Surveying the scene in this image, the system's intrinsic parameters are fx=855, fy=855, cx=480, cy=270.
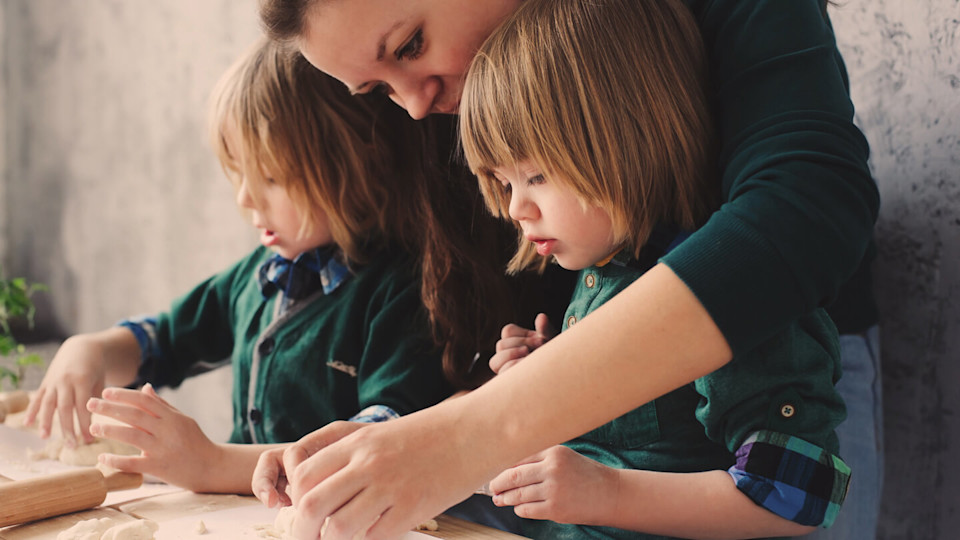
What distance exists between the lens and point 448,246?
1.18m

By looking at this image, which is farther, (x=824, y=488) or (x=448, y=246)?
(x=448, y=246)

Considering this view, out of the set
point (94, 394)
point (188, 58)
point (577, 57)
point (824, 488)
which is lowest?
point (824, 488)

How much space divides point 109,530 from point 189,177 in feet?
5.82

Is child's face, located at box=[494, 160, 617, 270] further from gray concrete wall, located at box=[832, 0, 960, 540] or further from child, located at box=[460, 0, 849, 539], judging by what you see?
gray concrete wall, located at box=[832, 0, 960, 540]

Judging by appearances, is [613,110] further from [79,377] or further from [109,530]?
[79,377]

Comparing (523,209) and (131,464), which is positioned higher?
(523,209)

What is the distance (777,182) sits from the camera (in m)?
0.72

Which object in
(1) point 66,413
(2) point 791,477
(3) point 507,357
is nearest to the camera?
(2) point 791,477

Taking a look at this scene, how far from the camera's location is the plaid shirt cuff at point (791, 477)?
777 millimetres

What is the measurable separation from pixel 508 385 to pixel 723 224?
22cm

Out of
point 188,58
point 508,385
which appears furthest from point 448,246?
point 188,58

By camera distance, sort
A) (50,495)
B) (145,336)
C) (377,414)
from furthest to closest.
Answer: (145,336) → (377,414) → (50,495)

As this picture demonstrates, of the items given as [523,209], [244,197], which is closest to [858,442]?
[523,209]

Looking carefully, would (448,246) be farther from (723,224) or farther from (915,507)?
(915,507)
